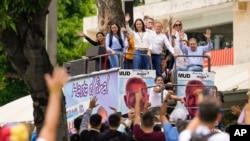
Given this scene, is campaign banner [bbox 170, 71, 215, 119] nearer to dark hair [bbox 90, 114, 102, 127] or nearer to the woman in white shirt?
the woman in white shirt

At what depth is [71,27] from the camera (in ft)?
144

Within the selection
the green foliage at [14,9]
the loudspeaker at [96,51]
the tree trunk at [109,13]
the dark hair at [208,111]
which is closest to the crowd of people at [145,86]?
the loudspeaker at [96,51]

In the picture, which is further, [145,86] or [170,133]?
[145,86]

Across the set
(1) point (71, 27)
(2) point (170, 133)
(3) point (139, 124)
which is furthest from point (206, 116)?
(1) point (71, 27)

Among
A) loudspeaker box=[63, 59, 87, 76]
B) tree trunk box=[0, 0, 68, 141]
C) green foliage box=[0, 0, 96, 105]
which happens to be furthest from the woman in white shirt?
green foliage box=[0, 0, 96, 105]

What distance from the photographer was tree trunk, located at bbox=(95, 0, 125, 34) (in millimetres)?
25266

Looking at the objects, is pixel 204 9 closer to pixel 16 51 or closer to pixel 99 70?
pixel 99 70

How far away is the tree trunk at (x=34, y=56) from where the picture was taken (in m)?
17.1

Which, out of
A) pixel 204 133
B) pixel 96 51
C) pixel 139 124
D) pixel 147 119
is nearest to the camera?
pixel 204 133

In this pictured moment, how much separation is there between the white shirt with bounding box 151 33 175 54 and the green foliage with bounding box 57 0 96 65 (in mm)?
21253

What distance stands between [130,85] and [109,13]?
20.4ft

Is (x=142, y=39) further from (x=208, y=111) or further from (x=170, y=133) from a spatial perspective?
(x=208, y=111)

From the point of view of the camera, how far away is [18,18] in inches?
664

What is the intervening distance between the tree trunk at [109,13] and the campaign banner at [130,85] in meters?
5.41
